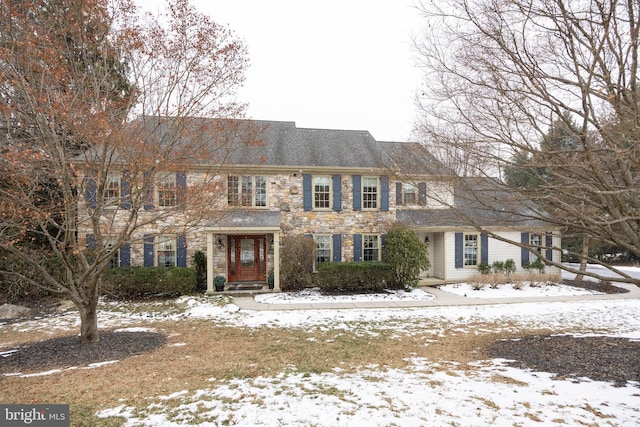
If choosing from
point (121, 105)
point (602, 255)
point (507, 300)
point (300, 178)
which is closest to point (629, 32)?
point (121, 105)

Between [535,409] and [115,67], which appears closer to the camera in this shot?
[535,409]

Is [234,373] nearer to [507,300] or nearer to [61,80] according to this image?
[61,80]

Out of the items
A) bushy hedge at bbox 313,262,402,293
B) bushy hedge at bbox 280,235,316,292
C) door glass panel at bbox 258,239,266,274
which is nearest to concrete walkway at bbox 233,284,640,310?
bushy hedge at bbox 280,235,316,292

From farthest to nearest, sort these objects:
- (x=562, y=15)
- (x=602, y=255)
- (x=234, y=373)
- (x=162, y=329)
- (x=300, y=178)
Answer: (x=602, y=255) < (x=300, y=178) < (x=162, y=329) < (x=234, y=373) < (x=562, y=15)

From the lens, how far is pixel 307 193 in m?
14.6

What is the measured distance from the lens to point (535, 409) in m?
4.01

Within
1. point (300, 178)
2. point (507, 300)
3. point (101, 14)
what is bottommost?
point (507, 300)

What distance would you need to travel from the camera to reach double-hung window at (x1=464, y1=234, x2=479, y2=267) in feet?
51.5

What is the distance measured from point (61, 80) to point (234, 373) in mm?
5478

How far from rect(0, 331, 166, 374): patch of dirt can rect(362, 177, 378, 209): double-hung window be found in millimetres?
9611

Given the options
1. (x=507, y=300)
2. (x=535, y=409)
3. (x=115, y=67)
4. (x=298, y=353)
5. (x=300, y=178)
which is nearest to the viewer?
(x=535, y=409)

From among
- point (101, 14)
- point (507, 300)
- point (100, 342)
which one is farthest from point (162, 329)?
point (507, 300)

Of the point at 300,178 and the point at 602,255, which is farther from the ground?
the point at 300,178

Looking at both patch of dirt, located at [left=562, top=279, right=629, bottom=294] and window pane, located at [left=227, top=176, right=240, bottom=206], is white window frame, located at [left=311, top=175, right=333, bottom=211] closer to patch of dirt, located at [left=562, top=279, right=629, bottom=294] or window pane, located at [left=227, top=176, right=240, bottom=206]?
window pane, located at [left=227, top=176, right=240, bottom=206]
